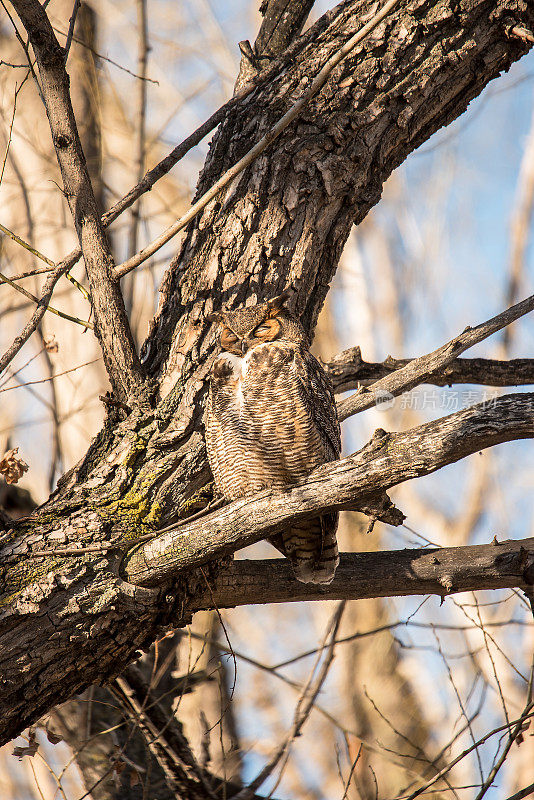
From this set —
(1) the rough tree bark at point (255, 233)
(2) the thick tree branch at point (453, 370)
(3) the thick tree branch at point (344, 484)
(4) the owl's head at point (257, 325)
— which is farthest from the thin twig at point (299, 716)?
(4) the owl's head at point (257, 325)

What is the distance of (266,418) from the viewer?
9.89 feet

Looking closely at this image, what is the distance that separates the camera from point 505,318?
2.95 m

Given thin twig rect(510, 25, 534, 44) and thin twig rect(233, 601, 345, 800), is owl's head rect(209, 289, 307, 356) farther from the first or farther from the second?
thin twig rect(510, 25, 534, 44)

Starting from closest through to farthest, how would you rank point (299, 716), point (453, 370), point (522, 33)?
1. point (299, 716)
2. point (522, 33)
3. point (453, 370)

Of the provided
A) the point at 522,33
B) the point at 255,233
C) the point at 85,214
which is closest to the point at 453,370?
the point at 255,233

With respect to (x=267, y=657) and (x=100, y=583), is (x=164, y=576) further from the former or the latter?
(x=267, y=657)

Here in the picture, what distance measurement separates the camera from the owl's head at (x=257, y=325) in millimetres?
2963

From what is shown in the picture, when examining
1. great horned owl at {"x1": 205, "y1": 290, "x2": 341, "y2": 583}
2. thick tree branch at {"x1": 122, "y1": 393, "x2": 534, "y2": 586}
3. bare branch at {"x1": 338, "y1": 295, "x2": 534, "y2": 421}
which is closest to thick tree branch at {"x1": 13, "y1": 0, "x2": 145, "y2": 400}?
great horned owl at {"x1": 205, "y1": 290, "x2": 341, "y2": 583}

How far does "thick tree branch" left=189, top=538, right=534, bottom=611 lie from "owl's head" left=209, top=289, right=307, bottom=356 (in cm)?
89

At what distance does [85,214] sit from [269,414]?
1060 mm

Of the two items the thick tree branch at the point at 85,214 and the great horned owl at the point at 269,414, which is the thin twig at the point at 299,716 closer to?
the great horned owl at the point at 269,414

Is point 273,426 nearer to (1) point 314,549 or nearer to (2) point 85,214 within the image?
(1) point 314,549

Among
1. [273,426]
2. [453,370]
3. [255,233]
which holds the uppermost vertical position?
[453,370]

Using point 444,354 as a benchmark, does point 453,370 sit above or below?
above
